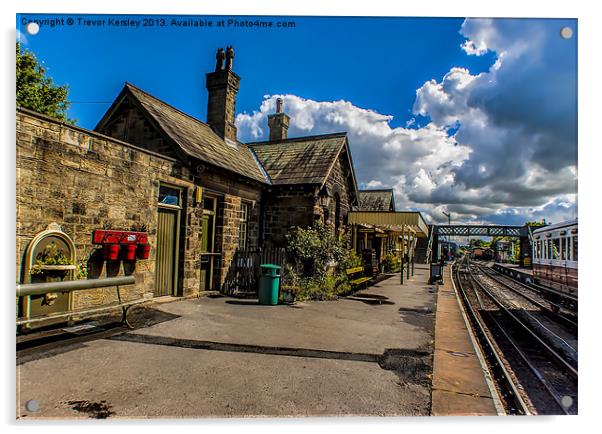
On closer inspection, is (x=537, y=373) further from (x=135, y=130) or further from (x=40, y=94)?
(x=40, y=94)

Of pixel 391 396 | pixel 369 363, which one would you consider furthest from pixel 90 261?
pixel 391 396

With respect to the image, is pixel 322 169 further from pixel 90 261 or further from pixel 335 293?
pixel 90 261

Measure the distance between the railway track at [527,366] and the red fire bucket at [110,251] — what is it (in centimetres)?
645

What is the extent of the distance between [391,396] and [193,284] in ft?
20.8

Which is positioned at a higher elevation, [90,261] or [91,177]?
[91,177]

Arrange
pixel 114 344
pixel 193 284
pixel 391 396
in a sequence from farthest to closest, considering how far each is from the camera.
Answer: pixel 193 284, pixel 114 344, pixel 391 396

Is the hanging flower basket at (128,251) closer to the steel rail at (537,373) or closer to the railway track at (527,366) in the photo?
the railway track at (527,366)

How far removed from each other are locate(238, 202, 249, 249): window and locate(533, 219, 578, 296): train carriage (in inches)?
333

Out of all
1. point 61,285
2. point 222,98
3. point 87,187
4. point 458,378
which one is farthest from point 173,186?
point 458,378

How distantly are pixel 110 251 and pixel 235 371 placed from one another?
387cm

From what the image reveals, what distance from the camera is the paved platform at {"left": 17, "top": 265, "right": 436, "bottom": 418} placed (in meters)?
3.40

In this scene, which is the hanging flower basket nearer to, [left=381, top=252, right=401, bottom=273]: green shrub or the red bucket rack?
the red bucket rack

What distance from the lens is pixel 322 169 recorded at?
12.8 meters

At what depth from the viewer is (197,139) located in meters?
10.4
